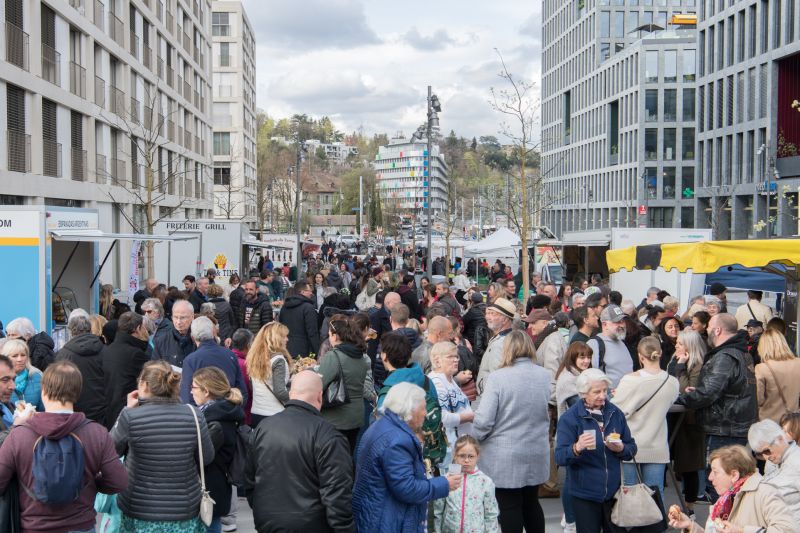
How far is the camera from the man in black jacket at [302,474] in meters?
4.70

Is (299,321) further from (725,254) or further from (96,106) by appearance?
(96,106)

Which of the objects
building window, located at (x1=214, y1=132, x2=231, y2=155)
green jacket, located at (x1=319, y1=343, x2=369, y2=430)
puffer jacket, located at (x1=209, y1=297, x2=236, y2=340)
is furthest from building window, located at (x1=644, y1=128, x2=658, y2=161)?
green jacket, located at (x1=319, y1=343, x2=369, y2=430)

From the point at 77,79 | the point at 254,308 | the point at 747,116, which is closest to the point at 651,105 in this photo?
the point at 747,116

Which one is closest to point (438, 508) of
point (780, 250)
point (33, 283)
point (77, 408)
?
point (77, 408)

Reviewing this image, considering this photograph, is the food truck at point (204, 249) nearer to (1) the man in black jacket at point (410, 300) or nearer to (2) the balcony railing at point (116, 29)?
(2) the balcony railing at point (116, 29)

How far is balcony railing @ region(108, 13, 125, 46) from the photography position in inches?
1315

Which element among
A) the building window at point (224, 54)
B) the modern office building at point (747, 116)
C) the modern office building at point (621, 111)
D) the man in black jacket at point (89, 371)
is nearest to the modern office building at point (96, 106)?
the man in black jacket at point (89, 371)

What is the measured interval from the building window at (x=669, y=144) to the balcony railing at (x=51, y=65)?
60617mm

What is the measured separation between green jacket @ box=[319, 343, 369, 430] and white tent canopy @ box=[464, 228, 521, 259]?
22.5m

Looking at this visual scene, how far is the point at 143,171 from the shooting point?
3850 cm

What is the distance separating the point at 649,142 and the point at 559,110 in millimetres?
24342

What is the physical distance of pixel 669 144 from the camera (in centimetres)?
7744

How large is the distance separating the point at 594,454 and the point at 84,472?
3326 mm

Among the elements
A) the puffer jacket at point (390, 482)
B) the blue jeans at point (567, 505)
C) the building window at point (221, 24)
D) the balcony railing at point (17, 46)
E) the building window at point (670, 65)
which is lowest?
the blue jeans at point (567, 505)
